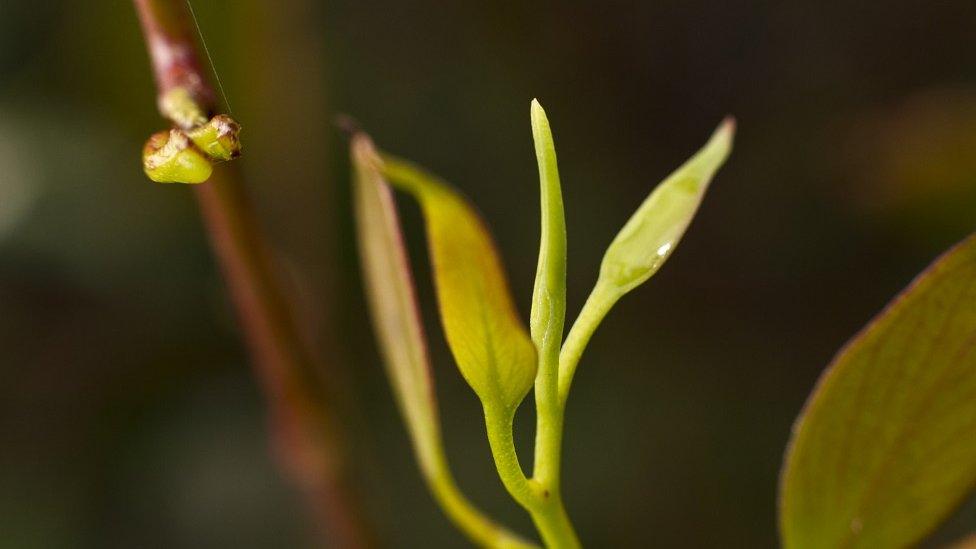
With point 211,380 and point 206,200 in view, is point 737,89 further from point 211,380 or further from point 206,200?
point 206,200

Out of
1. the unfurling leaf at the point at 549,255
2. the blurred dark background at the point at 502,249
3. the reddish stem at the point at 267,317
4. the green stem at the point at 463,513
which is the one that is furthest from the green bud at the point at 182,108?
the blurred dark background at the point at 502,249

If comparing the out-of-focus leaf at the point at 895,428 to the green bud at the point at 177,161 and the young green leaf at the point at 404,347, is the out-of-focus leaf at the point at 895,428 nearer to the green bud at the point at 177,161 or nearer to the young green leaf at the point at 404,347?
the young green leaf at the point at 404,347

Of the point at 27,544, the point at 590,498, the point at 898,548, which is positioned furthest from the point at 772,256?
the point at 27,544

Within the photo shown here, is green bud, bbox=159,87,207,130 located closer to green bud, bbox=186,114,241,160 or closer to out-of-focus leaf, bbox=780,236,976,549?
green bud, bbox=186,114,241,160

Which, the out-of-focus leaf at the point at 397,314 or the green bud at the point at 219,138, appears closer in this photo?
the green bud at the point at 219,138

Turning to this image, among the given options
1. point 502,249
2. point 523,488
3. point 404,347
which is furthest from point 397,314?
point 502,249

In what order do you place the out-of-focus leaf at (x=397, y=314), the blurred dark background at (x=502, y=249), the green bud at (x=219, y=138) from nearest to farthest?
1. the green bud at (x=219, y=138)
2. the out-of-focus leaf at (x=397, y=314)
3. the blurred dark background at (x=502, y=249)
